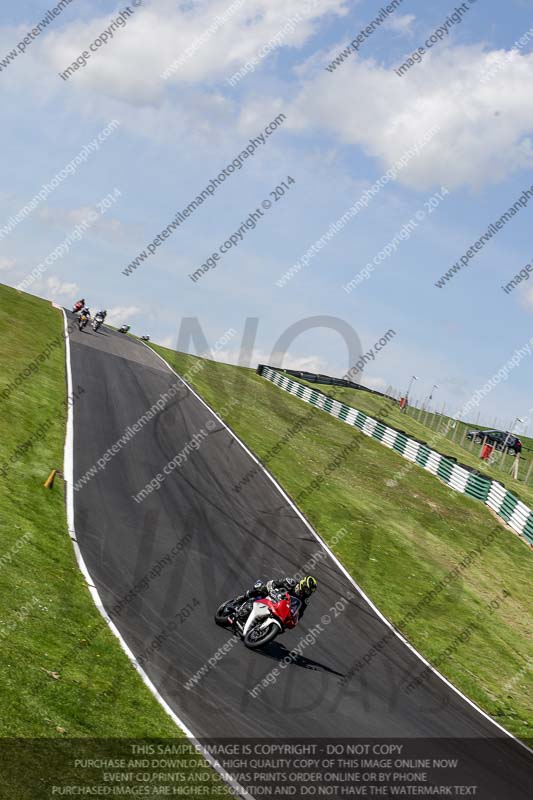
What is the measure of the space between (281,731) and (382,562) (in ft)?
43.7

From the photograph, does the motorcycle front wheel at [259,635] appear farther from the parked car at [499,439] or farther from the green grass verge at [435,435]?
the parked car at [499,439]

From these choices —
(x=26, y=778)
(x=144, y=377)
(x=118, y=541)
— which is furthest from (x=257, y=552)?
(x=144, y=377)

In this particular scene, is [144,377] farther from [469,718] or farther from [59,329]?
[469,718]

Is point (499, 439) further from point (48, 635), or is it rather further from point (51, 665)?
point (51, 665)

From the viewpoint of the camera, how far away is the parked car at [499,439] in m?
58.2

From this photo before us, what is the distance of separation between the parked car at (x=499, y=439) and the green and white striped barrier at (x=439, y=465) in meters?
14.3

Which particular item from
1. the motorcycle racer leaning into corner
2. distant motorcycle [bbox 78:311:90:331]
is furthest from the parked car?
the motorcycle racer leaning into corner

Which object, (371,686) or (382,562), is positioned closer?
(371,686)

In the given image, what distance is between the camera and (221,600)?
1560cm

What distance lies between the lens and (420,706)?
14352mm

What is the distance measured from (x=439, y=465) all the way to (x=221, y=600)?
88.4ft

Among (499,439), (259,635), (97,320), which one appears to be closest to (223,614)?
(259,635)

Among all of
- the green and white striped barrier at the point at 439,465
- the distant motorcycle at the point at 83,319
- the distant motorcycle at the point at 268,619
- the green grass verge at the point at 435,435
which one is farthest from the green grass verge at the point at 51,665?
the green grass verge at the point at 435,435

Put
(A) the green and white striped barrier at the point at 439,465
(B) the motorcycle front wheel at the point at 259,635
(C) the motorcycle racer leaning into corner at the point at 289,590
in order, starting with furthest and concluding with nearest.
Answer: (A) the green and white striped barrier at the point at 439,465, (C) the motorcycle racer leaning into corner at the point at 289,590, (B) the motorcycle front wheel at the point at 259,635
